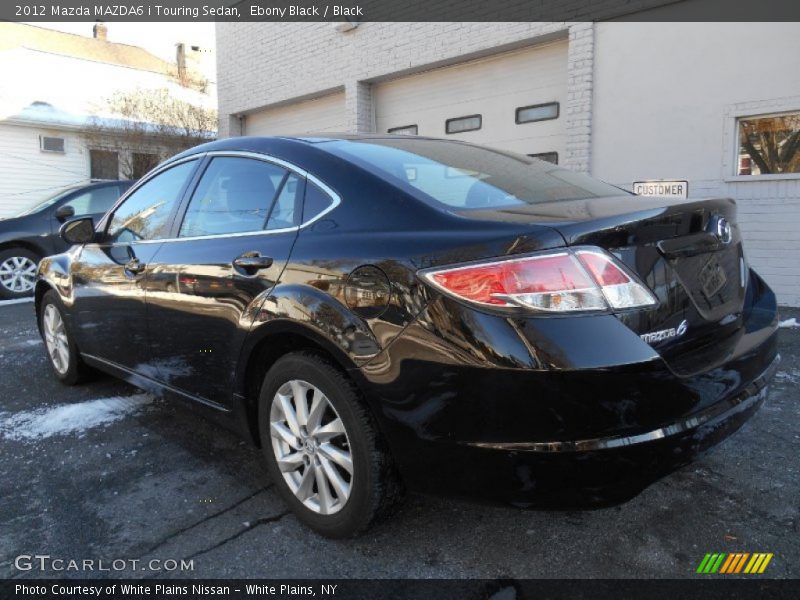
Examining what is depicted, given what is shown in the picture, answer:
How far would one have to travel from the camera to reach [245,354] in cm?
254

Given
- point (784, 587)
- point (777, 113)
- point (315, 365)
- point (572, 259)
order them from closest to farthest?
1. point (572, 259)
2. point (784, 587)
3. point (315, 365)
4. point (777, 113)

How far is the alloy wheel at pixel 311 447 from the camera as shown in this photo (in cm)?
224

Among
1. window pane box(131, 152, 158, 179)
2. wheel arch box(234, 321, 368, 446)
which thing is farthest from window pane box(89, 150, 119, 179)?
wheel arch box(234, 321, 368, 446)

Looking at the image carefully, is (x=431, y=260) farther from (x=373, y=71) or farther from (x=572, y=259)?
(x=373, y=71)

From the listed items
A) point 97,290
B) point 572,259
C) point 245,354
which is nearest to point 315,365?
point 245,354

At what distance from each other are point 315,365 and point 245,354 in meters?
0.45

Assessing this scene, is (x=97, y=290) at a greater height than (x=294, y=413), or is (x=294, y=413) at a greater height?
(x=97, y=290)

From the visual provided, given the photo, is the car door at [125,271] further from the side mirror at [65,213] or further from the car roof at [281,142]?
the side mirror at [65,213]

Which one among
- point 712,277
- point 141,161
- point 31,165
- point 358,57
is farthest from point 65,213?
point 31,165

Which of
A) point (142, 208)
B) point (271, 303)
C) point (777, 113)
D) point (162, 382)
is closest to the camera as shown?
point (271, 303)

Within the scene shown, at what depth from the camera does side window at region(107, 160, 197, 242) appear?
3256mm

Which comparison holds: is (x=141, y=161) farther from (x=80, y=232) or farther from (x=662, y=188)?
(x=662, y=188)

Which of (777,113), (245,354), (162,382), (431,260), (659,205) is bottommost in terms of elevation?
(162,382)

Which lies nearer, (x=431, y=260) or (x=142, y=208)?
(x=431, y=260)
